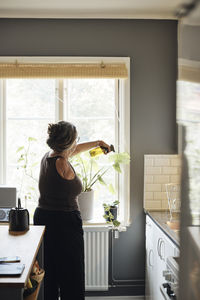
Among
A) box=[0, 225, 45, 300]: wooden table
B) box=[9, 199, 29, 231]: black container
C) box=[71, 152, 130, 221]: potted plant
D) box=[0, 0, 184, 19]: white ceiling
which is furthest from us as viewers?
box=[71, 152, 130, 221]: potted plant

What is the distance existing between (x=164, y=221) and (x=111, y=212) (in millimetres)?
596

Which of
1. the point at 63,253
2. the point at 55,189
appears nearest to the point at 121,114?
the point at 55,189

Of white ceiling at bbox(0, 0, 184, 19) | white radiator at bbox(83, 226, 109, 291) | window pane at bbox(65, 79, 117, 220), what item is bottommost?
white radiator at bbox(83, 226, 109, 291)

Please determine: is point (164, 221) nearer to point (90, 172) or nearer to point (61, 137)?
point (90, 172)

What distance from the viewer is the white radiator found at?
3152 mm

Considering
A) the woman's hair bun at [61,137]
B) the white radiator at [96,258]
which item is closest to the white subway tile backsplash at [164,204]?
the white radiator at [96,258]

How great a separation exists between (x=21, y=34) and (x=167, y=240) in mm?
2177

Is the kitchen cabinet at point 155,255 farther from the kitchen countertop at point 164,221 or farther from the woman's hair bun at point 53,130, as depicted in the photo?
the woman's hair bun at point 53,130

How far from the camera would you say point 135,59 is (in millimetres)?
3264

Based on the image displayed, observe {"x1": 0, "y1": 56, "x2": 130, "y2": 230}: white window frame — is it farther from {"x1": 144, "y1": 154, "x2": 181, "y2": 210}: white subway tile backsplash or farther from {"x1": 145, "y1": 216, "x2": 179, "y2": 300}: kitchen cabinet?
{"x1": 145, "y1": 216, "x2": 179, "y2": 300}: kitchen cabinet

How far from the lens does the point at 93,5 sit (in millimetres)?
2914

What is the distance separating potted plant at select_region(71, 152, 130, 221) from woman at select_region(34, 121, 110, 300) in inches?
29.6

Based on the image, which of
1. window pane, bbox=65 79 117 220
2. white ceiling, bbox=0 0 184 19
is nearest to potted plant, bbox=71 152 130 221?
window pane, bbox=65 79 117 220

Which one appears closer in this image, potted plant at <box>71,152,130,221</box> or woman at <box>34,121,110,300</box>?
woman at <box>34,121,110,300</box>
